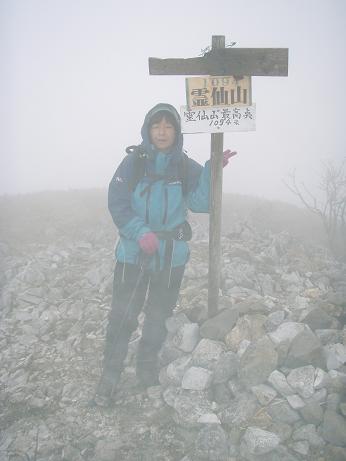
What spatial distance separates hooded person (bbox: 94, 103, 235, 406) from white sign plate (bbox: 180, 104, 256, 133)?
0.14 meters

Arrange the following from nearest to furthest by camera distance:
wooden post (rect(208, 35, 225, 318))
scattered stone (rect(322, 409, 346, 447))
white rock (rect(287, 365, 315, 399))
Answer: scattered stone (rect(322, 409, 346, 447)) < white rock (rect(287, 365, 315, 399)) < wooden post (rect(208, 35, 225, 318))

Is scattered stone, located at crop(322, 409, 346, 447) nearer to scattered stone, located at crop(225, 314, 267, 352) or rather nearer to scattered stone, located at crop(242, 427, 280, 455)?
scattered stone, located at crop(242, 427, 280, 455)

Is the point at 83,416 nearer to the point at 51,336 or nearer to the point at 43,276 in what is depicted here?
the point at 51,336

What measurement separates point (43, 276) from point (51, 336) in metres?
2.41

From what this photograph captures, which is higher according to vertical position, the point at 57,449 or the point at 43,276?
the point at 43,276

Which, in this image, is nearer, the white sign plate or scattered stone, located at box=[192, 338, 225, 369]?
the white sign plate

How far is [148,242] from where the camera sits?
423 cm

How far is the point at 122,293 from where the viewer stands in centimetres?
466

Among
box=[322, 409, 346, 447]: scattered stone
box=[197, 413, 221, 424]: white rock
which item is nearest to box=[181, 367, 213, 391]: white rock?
box=[197, 413, 221, 424]: white rock

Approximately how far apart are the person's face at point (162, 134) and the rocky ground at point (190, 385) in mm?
2590

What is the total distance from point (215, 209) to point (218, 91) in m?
1.52

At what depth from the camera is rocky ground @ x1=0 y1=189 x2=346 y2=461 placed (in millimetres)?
3809

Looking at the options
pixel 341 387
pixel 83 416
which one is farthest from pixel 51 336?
pixel 341 387

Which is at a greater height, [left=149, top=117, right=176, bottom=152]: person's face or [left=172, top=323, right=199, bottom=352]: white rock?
[left=149, top=117, right=176, bottom=152]: person's face
